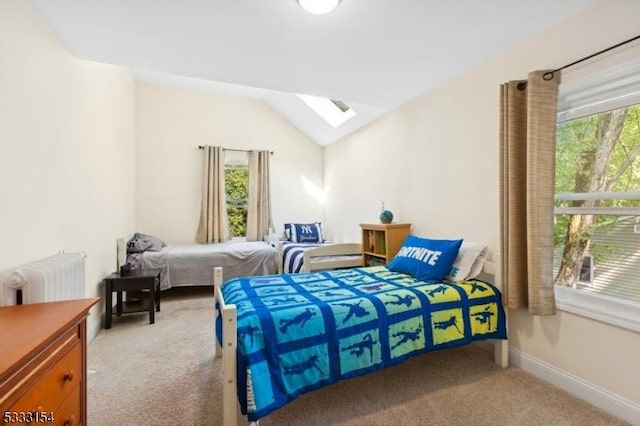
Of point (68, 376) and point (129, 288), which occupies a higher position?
point (68, 376)

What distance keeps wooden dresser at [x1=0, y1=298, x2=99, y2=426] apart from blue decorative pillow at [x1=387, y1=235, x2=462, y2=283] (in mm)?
2040

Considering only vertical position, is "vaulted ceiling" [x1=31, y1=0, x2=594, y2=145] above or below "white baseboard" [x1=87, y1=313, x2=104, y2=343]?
above

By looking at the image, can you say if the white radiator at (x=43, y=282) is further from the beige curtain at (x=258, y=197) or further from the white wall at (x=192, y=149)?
the beige curtain at (x=258, y=197)

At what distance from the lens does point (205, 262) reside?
3916 millimetres

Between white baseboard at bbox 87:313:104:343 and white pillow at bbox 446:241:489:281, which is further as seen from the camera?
white baseboard at bbox 87:313:104:343

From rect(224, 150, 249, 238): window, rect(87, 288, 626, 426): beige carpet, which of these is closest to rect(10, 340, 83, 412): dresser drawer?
rect(87, 288, 626, 426): beige carpet

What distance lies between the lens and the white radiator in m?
1.43

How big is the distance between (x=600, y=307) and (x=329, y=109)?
12.6 ft

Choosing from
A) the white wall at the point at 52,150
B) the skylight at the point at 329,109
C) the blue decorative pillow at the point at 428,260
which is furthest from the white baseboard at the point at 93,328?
the skylight at the point at 329,109

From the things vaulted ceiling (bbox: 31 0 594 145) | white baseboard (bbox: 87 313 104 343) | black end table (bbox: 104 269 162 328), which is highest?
vaulted ceiling (bbox: 31 0 594 145)

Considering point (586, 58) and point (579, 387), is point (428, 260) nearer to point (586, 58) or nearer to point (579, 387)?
point (579, 387)

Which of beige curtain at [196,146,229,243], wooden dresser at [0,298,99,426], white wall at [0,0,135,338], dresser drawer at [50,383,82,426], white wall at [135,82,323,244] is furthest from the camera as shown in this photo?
beige curtain at [196,146,229,243]

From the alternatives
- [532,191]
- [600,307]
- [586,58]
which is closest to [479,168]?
[532,191]

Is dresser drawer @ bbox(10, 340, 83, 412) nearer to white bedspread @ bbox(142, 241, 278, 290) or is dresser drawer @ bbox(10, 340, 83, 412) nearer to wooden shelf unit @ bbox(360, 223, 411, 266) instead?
wooden shelf unit @ bbox(360, 223, 411, 266)
